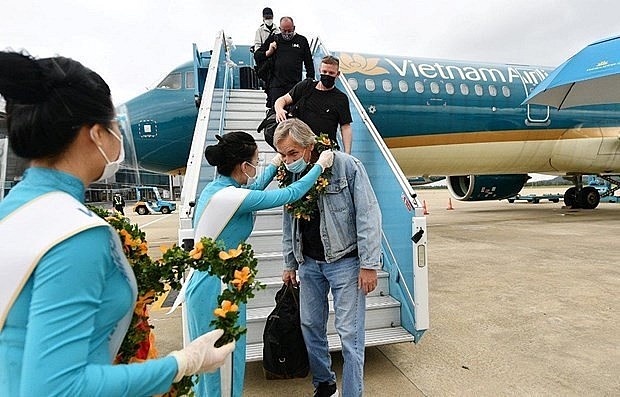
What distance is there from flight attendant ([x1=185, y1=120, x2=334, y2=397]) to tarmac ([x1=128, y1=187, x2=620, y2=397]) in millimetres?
896

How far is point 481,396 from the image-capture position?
2.73 m

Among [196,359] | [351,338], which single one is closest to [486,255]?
[351,338]

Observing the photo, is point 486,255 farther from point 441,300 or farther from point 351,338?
point 351,338

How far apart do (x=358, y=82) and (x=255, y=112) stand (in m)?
3.13

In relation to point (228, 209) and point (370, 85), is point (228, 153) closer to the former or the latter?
point (228, 209)

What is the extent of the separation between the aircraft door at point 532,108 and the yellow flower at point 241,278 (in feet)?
36.0

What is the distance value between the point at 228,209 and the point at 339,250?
702 mm

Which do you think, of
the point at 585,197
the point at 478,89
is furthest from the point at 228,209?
the point at 585,197

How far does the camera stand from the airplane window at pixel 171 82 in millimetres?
8156

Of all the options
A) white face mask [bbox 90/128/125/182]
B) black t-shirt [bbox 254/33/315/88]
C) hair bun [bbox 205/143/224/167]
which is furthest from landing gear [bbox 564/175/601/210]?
white face mask [bbox 90/128/125/182]

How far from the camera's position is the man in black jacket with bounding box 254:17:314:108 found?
479 centimetres

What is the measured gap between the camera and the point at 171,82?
820 centimetres

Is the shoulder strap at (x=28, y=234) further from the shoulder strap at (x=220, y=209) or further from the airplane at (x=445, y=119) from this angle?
the airplane at (x=445, y=119)

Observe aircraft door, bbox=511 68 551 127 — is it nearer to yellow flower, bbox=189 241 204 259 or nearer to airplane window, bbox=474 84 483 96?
airplane window, bbox=474 84 483 96
